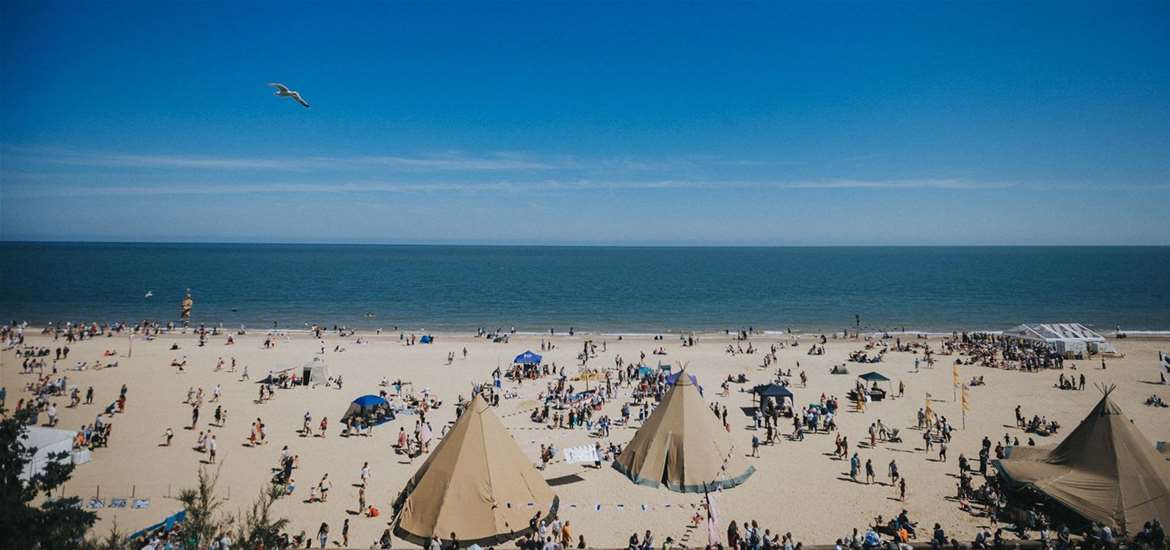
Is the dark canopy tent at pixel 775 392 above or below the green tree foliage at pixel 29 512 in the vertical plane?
below

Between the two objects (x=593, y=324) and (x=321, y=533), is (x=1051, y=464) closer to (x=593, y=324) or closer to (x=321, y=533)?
(x=321, y=533)

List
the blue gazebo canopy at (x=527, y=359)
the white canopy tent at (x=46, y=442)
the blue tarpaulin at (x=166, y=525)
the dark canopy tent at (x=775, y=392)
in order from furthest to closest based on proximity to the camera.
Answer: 1. the blue gazebo canopy at (x=527, y=359)
2. the dark canopy tent at (x=775, y=392)
3. the white canopy tent at (x=46, y=442)
4. the blue tarpaulin at (x=166, y=525)

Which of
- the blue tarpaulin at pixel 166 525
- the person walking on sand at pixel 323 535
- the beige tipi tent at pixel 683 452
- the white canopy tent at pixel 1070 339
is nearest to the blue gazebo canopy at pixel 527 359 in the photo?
the beige tipi tent at pixel 683 452

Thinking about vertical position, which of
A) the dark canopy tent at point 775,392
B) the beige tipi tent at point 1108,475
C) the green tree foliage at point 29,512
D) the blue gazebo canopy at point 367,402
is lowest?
the blue gazebo canopy at point 367,402

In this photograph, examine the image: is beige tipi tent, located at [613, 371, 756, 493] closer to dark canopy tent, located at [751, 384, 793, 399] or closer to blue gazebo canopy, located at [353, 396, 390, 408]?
dark canopy tent, located at [751, 384, 793, 399]

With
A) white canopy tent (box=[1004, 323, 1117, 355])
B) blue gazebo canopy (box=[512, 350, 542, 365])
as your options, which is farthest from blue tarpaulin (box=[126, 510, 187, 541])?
white canopy tent (box=[1004, 323, 1117, 355])

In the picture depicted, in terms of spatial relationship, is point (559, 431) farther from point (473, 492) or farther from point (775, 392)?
point (473, 492)

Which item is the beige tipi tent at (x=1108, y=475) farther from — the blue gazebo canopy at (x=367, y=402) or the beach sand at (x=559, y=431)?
the blue gazebo canopy at (x=367, y=402)
